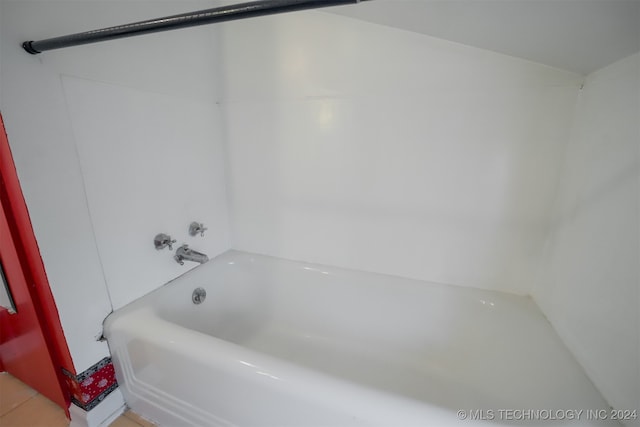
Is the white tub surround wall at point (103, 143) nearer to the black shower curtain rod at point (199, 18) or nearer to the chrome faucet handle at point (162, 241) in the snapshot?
the chrome faucet handle at point (162, 241)

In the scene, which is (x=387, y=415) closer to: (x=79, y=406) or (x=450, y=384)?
(x=450, y=384)

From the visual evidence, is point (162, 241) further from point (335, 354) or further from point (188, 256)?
point (335, 354)

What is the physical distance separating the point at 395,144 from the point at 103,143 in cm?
114

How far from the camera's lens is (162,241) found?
44.6 inches

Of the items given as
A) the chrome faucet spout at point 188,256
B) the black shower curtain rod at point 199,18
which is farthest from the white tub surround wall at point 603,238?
the chrome faucet spout at point 188,256

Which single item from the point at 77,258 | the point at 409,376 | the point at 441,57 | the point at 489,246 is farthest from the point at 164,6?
the point at 409,376

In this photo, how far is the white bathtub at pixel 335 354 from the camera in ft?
2.20

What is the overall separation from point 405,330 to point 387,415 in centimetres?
72

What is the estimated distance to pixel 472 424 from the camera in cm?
57

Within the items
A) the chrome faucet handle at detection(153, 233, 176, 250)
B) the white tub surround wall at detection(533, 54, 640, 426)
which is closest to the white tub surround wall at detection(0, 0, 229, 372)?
the chrome faucet handle at detection(153, 233, 176, 250)

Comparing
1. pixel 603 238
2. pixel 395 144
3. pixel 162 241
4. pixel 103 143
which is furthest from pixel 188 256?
pixel 603 238

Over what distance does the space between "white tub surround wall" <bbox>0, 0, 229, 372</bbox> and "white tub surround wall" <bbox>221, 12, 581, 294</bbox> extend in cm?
27

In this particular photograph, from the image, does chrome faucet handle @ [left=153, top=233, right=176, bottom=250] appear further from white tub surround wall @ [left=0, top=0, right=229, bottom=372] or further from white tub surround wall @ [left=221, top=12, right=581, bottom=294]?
white tub surround wall @ [left=221, top=12, right=581, bottom=294]

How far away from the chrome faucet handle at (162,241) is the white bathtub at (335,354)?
7.7 inches
